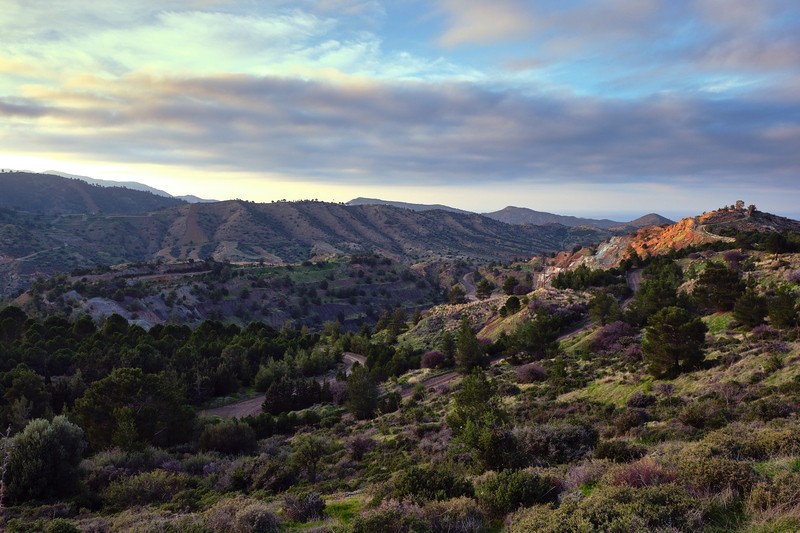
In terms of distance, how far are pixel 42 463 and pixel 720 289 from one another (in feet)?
144

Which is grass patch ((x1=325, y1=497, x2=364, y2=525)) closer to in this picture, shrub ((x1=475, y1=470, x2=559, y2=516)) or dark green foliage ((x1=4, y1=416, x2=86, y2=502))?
shrub ((x1=475, y1=470, x2=559, y2=516))

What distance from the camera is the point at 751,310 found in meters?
31.9

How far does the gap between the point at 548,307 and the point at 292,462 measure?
39.6 metres

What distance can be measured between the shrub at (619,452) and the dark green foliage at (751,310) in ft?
78.7

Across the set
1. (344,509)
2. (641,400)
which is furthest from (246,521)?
(641,400)

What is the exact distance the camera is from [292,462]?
829 inches

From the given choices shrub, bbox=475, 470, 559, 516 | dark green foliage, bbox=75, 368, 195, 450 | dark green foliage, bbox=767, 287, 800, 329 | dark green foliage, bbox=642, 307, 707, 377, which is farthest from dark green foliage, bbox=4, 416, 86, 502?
dark green foliage, bbox=767, 287, 800, 329

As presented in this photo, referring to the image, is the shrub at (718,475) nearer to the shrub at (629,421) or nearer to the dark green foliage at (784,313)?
the shrub at (629,421)

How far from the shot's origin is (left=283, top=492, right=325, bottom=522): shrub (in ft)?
40.5

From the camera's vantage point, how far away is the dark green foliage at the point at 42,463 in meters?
17.4

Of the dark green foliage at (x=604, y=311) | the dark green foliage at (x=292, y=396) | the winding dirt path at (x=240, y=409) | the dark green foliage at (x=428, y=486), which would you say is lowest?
the winding dirt path at (x=240, y=409)

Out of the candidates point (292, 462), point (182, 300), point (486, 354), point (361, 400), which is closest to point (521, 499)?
point (292, 462)

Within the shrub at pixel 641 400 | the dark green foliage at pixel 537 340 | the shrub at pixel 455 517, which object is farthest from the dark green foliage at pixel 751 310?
the shrub at pixel 455 517

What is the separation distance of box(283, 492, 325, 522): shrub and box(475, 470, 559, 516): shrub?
4.52m
